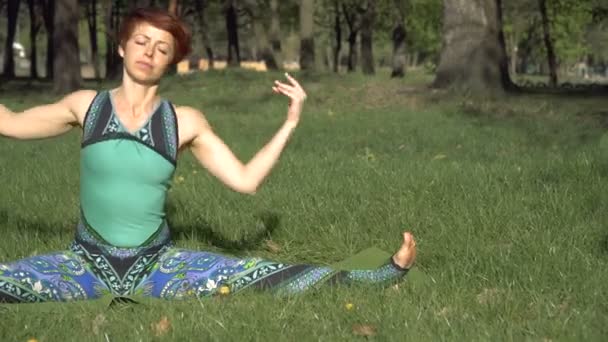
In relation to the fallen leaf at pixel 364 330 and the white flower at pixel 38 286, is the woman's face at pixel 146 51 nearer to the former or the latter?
the white flower at pixel 38 286

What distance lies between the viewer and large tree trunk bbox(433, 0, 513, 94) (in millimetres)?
16469

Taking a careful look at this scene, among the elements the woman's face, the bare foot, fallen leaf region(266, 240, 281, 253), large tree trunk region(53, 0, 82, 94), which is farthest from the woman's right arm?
large tree trunk region(53, 0, 82, 94)

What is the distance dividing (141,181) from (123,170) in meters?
0.09

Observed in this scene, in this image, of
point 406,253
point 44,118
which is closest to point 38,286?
point 44,118

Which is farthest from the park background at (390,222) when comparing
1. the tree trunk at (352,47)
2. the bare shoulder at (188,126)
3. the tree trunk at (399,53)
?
the tree trunk at (352,47)

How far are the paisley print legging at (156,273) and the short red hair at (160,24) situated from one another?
2.81 ft

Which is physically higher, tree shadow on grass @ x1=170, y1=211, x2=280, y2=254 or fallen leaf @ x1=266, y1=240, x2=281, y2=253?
tree shadow on grass @ x1=170, y1=211, x2=280, y2=254

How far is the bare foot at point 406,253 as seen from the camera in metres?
4.07

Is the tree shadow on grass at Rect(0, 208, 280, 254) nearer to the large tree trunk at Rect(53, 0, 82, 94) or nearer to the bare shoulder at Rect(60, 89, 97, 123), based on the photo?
the bare shoulder at Rect(60, 89, 97, 123)

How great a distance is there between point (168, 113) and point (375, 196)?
256 cm

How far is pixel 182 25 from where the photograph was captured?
165 inches

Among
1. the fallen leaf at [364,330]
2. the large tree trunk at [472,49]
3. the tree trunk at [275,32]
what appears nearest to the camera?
the fallen leaf at [364,330]

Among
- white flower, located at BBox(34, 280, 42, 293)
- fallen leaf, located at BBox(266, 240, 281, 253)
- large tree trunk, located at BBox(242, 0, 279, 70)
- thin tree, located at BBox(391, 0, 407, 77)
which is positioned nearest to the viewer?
white flower, located at BBox(34, 280, 42, 293)

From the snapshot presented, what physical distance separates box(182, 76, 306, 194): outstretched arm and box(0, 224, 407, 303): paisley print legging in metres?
0.39
